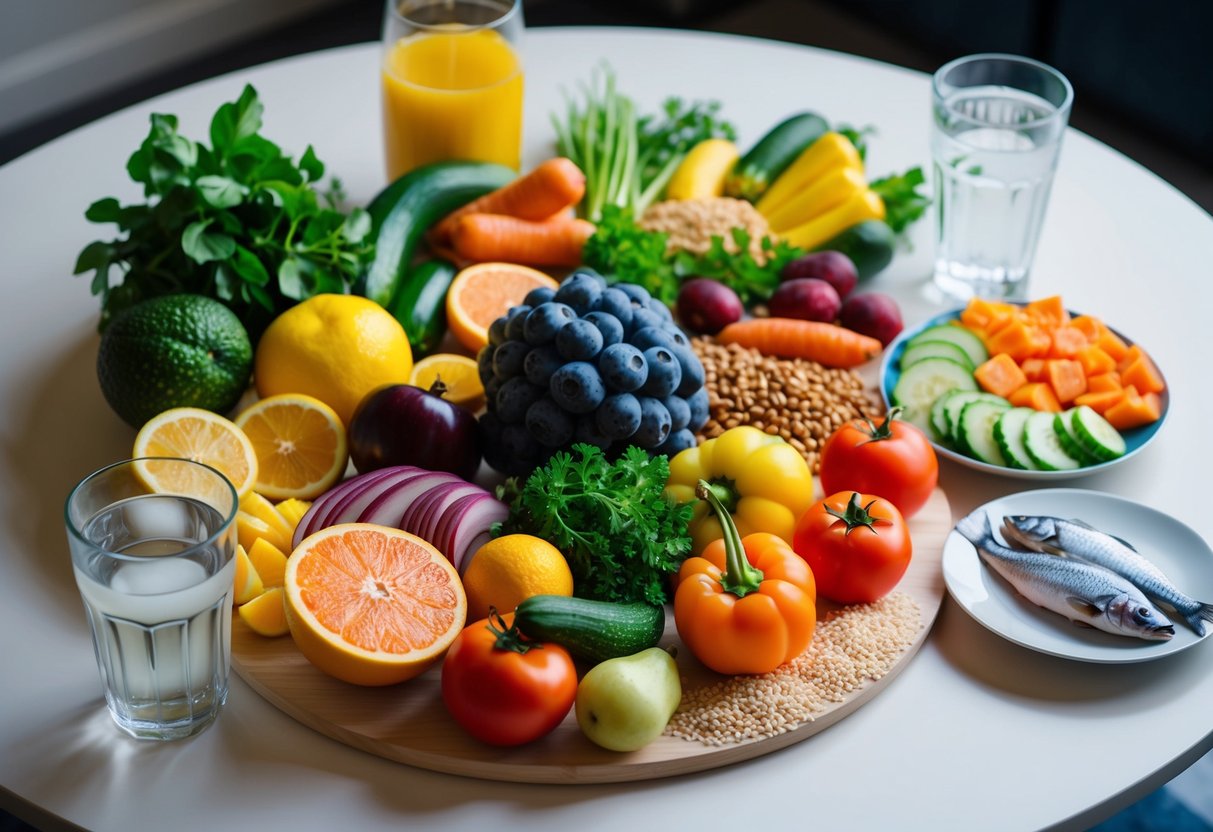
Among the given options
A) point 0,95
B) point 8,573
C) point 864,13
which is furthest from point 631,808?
point 864,13

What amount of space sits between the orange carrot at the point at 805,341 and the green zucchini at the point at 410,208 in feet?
1.68

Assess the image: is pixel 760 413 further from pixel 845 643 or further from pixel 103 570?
pixel 103 570

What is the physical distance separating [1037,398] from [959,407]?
108mm

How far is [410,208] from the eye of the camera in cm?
203

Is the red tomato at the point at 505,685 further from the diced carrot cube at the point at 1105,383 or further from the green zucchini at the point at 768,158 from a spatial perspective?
the green zucchini at the point at 768,158

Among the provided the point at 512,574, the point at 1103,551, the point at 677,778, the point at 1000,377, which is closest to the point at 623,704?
the point at 677,778

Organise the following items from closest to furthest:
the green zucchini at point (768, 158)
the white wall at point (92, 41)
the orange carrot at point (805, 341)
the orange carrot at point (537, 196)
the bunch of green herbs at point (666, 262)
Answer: the orange carrot at point (805, 341) → the bunch of green herbs at point (666, 262) → the orange carrot at point (537, 196) → the green zucchini at point (768, 158) → the white wall at point (92, 41)

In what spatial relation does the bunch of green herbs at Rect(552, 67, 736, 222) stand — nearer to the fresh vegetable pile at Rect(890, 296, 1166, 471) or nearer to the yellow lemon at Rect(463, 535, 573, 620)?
the fresh vegetable pile at Rect(890, 296, 1166, 471)

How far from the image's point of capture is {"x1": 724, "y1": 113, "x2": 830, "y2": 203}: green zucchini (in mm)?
2193

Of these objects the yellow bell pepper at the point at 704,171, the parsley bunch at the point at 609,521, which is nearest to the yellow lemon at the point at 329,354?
the parsley bunch at the point at 609,521

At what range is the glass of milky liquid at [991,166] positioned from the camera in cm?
191

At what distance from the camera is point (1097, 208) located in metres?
2.17

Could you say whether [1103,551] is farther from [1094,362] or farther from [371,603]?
[371,603]

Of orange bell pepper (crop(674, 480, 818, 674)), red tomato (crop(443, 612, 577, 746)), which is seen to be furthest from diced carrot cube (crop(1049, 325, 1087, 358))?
red tomato (crop(443, 612, 577, 746))
